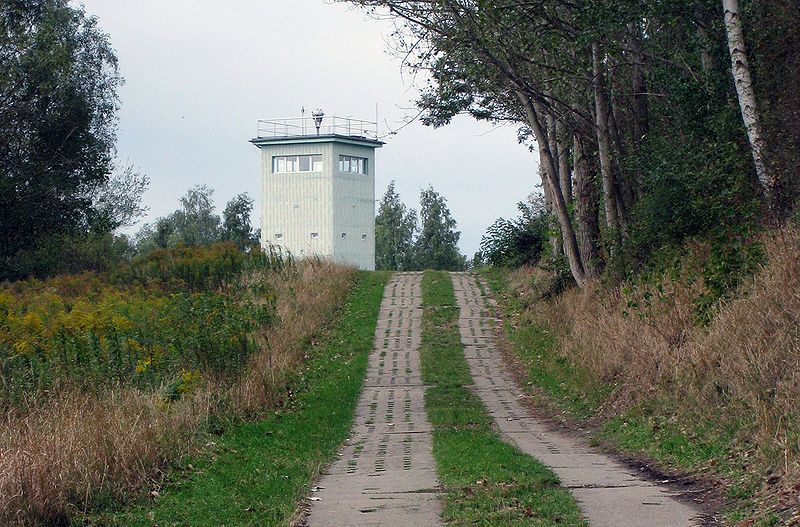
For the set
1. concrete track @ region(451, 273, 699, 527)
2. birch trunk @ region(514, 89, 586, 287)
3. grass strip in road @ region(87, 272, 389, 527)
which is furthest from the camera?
birch trunk @ region(514, 89, 586, 287)

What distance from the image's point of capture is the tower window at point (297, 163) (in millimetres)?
60062

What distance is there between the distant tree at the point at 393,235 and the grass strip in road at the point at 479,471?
52.4 m

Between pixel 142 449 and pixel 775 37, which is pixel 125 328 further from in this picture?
pixel 775 37

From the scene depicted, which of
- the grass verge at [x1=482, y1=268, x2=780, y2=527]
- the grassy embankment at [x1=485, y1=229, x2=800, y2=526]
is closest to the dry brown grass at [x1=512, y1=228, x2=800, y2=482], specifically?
the grassy embankment at [x1=485, y1=229, x2=800, y2=526]

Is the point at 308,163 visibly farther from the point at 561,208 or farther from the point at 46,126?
the point at 561,208

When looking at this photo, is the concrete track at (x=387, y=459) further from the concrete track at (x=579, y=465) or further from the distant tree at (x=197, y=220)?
the distant tree at (x=197, y=220)

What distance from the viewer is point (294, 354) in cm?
2186

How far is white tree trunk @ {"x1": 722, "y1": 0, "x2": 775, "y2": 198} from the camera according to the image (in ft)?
52.6

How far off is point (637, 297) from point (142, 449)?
11.1 metres

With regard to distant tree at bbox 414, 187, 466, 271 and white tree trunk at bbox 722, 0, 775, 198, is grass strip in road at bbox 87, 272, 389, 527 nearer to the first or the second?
white tree trunk at bbox 722, 0, 775, 198

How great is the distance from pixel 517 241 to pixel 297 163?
2770cm

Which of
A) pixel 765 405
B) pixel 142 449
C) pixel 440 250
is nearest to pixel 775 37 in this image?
pixel 765 405

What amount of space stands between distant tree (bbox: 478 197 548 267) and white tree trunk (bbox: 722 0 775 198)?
17567mm

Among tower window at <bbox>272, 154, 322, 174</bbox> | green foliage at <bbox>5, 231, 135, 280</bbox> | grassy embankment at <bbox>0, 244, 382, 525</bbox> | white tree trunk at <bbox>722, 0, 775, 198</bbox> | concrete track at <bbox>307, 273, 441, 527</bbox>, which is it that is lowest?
concrete track at <bbox>307, 273, 441, 527</bbox>
